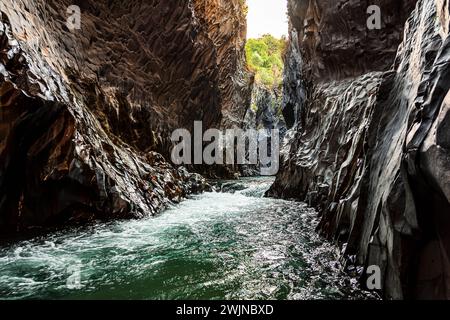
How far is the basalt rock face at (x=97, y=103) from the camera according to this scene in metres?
7.83

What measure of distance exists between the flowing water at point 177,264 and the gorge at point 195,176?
0.04 m

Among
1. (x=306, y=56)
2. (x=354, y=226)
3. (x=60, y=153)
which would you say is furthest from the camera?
(x=306, y=56)

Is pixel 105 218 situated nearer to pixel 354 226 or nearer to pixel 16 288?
pixel 16 288

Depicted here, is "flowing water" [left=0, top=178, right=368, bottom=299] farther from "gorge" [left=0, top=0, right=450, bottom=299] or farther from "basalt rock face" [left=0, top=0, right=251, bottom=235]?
"basalt rock face" [left=0, top=0, right=251, bottom=235]

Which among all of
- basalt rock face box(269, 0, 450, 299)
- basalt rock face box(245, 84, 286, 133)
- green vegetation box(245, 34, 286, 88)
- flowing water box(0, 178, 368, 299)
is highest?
green vegetation box(245, 34, 286, 88)

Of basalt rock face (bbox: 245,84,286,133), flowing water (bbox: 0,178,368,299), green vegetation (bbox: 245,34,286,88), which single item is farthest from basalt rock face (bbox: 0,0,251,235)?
green vegetation (bbox: 245,34,286,88)

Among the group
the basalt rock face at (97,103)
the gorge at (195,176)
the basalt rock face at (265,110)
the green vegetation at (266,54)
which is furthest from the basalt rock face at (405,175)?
the green vegetation at (266,54)

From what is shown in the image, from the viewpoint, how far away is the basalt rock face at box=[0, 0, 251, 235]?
7832 mm

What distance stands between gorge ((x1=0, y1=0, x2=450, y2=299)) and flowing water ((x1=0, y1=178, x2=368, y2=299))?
Result: 1.5 inches

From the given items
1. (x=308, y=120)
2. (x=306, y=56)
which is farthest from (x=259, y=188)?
(x=306, y=56)

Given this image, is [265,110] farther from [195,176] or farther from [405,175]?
[405,175]

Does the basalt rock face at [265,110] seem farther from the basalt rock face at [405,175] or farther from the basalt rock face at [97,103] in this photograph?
the basalt rock face at [405,175]
